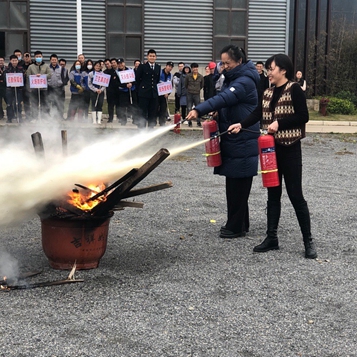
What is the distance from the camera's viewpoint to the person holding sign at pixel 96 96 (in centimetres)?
1956

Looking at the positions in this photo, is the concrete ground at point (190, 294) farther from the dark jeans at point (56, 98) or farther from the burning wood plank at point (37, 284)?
the dark jeans at point (56, 98)

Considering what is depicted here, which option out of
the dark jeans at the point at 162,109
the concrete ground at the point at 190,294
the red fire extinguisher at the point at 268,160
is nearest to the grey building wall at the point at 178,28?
the dark jeans at the point at 162,109

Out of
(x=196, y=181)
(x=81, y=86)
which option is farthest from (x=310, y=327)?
(x=81, y=86)

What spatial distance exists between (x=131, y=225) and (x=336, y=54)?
962 inches

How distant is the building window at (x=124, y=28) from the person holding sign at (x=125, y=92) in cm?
719

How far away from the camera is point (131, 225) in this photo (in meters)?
8.23

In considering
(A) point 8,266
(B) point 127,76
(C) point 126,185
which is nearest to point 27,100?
(B) point 127,76

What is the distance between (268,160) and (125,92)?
1397cm

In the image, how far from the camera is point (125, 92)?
20.1 metres

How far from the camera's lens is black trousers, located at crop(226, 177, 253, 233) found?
299 inches

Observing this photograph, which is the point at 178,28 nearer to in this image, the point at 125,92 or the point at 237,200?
the point at 125,92

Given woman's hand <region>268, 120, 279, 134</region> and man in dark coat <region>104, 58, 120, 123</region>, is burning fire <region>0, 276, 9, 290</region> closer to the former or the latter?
woman's hand <region>268, 120, 279, 134</region>

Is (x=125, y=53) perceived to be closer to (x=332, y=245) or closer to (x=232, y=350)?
(x=332, y=245)

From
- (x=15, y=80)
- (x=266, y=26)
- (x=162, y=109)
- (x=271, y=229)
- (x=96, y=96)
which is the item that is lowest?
(x=271, y=229)
